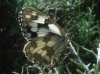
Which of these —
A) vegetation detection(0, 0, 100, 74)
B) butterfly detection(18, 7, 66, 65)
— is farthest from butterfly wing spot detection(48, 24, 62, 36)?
vegetation detection(0, 0, 100, 74)

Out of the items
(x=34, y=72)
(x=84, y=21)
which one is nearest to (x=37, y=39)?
(x=34, y=72)

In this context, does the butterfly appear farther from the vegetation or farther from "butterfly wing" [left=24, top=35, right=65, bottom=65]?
the vegetation

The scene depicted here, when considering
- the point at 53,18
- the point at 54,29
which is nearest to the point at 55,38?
the point at 54,29

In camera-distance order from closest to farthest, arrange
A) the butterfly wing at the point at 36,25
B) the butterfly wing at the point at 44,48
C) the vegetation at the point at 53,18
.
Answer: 1. the butterfly wing at the point at 36,25
2. the butterfly wing at the point at 44,48
3. the vegetation at the point at 53,18

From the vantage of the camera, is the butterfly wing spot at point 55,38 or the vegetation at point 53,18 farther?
the vegetation at point 53,18

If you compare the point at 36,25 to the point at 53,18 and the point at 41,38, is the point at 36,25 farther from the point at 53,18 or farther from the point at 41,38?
the point at 53,18

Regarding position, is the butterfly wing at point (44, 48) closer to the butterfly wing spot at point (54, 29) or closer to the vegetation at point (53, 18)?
the butterfly wing spot at point (54, 29)

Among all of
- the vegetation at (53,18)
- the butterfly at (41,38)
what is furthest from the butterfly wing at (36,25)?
the vegetation at (53,18)
